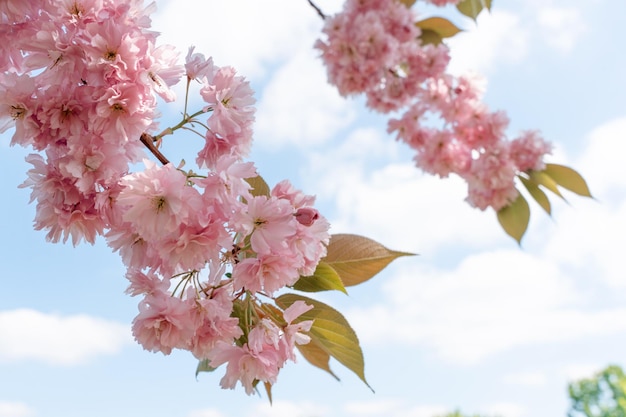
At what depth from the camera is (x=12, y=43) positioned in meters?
0.78

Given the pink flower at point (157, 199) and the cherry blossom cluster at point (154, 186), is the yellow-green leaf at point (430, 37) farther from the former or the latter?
the pink flower at point (157, 199)

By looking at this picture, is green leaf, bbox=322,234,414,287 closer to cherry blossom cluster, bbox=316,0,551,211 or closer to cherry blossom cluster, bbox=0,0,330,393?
cherry blossom cluster, bbox=0,0,330,393

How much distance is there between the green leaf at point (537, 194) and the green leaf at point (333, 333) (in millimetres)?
1164

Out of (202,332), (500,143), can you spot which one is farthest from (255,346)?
(500,143)

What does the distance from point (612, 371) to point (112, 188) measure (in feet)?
50.2

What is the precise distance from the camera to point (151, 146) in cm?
73

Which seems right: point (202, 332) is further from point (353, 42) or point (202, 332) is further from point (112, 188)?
point (353, 42)

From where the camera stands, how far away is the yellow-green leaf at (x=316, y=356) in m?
0.96

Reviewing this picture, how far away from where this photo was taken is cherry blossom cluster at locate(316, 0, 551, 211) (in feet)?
7.77

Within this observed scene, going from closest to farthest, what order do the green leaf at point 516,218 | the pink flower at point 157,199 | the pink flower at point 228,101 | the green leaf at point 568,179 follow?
the pink flower at point 157,199
the pink flower at point 228,101
the green leaf at point 568,179
the green leaf at point 516,218

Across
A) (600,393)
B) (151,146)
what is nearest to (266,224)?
(151,146)

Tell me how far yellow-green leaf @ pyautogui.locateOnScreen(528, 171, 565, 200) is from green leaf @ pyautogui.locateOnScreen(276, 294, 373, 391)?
1.20 meters

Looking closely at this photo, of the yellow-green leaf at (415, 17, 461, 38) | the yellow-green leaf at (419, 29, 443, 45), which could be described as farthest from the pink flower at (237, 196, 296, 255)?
the yellow-green leaf at (419, 29, 443, 45)

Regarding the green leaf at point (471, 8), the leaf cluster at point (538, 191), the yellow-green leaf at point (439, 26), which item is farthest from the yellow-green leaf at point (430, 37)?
the leaf cluster at point (538, 191)
